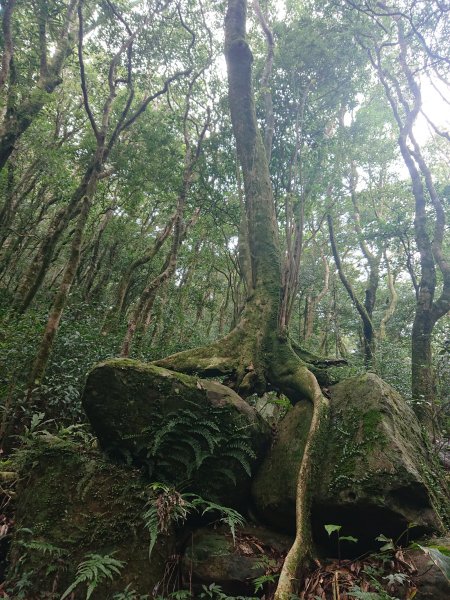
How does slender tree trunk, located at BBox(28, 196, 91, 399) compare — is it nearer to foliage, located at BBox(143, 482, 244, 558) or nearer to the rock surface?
foliage, located at BBox(143, 482, 244, 558)

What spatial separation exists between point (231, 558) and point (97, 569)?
1284 mm

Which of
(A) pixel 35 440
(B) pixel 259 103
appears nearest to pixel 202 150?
(B) pixel 259 103

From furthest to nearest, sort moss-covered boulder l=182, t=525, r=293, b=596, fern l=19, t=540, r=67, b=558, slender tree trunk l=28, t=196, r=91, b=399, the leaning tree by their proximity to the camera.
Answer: slender tree trunk l=28, t=196, r=91, b=399 → the leaning tree → moss-covered boulder l=182, t=525, r=293, b=596 → fern l=19, t=540, r=67, b=558

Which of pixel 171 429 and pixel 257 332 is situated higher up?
pixel 257 332

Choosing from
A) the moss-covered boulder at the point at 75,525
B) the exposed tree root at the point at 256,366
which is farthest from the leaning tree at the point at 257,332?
the moss-covered boulder at the point at 75,525

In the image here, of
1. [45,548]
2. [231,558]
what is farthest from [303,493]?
[45,548]

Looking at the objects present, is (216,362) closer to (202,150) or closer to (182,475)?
(182,475)

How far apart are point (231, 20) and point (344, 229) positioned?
11342 millimetres

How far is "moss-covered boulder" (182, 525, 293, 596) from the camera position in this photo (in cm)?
339

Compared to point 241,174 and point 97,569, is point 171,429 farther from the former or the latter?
point 241,174

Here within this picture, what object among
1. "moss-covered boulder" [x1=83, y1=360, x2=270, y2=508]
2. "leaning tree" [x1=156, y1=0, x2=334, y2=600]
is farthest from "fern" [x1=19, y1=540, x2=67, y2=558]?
"leaning tree" [x1=156, y1=0, x2=334, y2=600]

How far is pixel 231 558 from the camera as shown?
3564 millimetres

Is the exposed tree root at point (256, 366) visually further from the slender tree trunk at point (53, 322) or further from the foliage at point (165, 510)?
the slender tree trunk at point (53, 322)

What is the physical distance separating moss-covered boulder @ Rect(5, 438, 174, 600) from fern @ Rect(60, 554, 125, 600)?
1.7 inches
